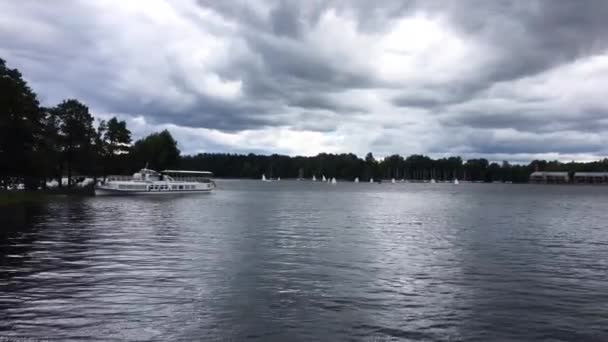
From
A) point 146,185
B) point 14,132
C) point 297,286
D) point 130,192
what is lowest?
point 297,286

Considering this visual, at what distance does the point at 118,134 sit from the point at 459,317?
167 meters

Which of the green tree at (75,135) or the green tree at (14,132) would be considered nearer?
the green tree at (14,132)

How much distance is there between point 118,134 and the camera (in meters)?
175

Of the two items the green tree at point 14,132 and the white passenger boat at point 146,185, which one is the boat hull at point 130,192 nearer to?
the white passenger boat at point 146,185

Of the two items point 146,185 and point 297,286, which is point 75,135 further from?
point 297,286

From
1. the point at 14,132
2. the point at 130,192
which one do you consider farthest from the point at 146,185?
the point at 14,132

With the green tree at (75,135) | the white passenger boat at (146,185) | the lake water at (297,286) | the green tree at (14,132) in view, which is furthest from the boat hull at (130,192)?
the lake water at (297,286)

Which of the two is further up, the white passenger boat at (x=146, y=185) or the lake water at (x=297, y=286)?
the white passenger boat at (x=146, y=185)

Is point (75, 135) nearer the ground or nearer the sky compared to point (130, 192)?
nearer the sky

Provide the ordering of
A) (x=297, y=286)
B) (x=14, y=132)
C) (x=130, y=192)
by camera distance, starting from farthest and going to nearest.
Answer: (x=130, y=192)
(x=14, y=132)
(x=297, y=286)

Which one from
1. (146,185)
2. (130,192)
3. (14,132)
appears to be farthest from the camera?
(146,185)

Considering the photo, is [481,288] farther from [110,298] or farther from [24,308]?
[24,308]

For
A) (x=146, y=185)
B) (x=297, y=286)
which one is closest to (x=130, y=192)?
(x=146, y=185)

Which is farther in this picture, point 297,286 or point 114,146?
point 114,146
